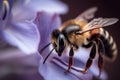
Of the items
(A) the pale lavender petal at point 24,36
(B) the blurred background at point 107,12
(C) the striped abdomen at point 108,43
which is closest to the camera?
(A) the pale lavender petal at point 24,36

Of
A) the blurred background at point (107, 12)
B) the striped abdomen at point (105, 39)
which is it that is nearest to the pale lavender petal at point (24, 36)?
the striped abdomen at point (105, 39)

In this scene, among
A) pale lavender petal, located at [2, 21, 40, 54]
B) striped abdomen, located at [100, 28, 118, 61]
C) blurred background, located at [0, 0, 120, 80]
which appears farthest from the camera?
blurred background, located at [0, 0, 120, 80]

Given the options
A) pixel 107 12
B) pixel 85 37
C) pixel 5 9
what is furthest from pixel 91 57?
pixel 107 12

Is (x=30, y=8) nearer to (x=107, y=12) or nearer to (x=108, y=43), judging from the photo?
(x=108, y=43)

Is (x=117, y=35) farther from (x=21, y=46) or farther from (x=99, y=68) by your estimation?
(x=21, y=46)

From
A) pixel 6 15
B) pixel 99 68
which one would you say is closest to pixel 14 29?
pixel 6 15

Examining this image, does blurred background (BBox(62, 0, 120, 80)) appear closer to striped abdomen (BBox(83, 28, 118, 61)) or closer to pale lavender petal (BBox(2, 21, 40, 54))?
striped abdomen (BBox(83, 28, 118, 61))

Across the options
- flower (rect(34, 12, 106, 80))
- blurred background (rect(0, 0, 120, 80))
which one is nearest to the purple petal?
flower (rect(34, 12, 106, 80))

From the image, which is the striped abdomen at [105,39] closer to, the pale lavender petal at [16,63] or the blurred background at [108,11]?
the pale lavender petal at [16,63]
